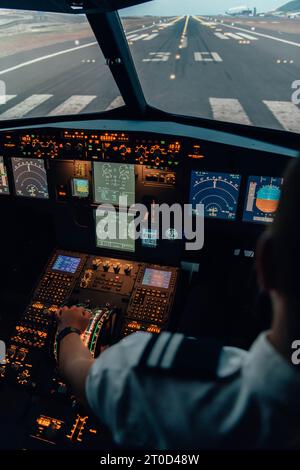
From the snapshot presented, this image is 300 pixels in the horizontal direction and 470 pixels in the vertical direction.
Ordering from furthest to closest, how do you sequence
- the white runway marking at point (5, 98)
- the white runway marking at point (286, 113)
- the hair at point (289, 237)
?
the white runway marking at point (5, 98), the white runway marking at point (286, 113), the hair at point (289, 237)

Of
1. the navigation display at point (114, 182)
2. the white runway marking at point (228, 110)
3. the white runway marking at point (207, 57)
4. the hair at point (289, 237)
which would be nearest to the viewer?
the hair at point (289, 237)

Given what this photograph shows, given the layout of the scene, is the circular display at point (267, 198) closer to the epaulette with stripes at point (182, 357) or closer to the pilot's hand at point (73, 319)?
the pilot's hand at point (73, 319)

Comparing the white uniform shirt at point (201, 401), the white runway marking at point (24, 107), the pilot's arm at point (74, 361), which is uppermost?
the white uniform shirt at point (201, 401)

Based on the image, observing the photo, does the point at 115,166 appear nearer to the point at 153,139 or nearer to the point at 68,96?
the point at 153,139

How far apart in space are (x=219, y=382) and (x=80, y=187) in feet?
7.20

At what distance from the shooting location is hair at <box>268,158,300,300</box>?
22.2 inches

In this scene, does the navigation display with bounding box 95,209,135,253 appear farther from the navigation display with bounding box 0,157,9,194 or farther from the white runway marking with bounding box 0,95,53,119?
the white runway marking with bounding box 0,95,53,119

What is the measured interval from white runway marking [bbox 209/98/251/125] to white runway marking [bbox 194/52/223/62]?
217 inches

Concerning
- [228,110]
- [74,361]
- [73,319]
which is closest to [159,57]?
[228,110]

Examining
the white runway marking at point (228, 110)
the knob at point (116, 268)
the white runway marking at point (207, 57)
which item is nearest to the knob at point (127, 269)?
the knob at point (116, 268)

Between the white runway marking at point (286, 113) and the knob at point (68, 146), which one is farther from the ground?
the knob at point (68, 146)

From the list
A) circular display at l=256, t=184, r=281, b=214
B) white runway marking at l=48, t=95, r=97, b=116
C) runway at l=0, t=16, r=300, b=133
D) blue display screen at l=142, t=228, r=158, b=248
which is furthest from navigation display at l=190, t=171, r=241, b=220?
white runway marking at l=48, t=95, r=97, b=116

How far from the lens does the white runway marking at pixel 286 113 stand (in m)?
6.82

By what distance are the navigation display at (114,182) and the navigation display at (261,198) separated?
797mm
